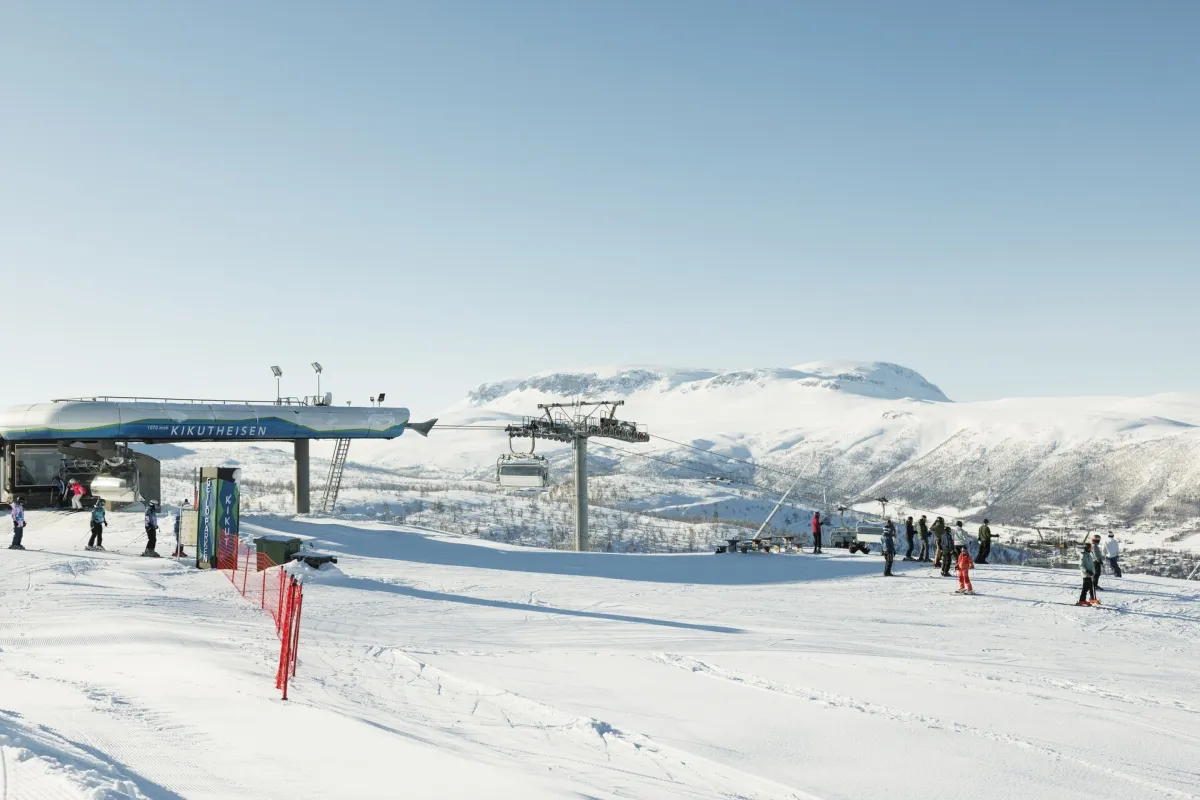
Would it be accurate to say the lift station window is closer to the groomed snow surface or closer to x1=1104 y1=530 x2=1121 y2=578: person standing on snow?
the groomed snow surface

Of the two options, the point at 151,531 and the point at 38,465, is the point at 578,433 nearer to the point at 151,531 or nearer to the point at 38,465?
the point at 151,531

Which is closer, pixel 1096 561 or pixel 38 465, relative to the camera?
pixel 1096 561

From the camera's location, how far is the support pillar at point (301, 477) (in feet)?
137

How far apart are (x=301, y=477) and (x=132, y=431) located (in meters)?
7.92

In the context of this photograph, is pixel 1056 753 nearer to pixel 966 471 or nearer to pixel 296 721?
pixel 296 721

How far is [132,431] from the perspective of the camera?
3647cm

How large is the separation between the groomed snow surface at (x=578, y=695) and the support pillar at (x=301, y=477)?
20.2 metres

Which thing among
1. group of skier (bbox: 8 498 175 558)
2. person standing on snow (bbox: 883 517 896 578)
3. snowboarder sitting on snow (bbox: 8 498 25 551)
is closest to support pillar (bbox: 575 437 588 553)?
person standing on snow (bbox: 883 517 896 578)

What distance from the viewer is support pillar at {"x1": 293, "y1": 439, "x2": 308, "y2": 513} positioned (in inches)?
1645

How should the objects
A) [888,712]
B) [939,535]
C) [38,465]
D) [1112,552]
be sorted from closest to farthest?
[888,712], [1112,552], [939,535], [38,465]

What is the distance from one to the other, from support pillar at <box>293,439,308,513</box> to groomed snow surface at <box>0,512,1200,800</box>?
20.2m

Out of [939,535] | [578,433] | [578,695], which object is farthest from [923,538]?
[578,695]

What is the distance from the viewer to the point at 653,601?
69.1 ft

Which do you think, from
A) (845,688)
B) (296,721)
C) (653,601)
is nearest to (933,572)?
(653,601)
